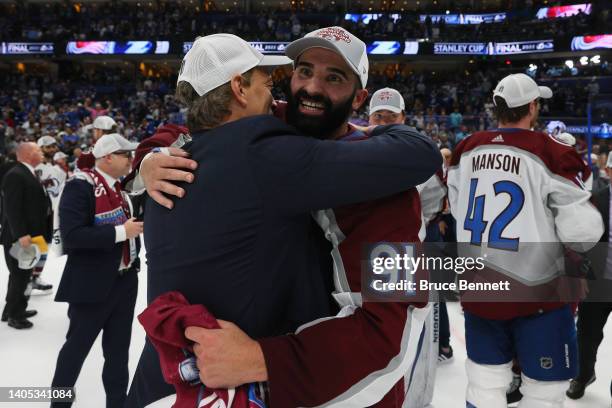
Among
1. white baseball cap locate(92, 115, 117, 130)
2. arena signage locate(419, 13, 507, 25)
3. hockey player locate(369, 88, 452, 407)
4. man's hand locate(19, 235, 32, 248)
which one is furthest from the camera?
arena signage locate(419, 13, 507, 25)

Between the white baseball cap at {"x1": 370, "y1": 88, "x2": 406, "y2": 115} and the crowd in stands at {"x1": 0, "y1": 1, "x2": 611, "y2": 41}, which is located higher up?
the crowd in stands at {"x1": 0, "y1": 1, "x2": 611, "y2": 41}

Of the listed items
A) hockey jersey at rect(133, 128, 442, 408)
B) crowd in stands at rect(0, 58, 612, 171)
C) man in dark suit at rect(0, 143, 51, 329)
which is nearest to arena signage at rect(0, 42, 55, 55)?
crowd in stands at rect(0, 58, 612, 171)

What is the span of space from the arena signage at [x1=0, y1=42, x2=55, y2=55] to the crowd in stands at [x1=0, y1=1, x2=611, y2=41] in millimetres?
365

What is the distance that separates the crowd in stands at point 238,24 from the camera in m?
25.2

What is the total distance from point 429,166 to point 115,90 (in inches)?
1128

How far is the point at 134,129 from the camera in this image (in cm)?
2002

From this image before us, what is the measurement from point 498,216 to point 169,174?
5.93ft

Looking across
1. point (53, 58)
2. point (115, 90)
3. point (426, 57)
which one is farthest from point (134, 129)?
point (426, 57)

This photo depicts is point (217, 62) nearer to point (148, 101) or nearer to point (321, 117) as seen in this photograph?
point (321, 117)

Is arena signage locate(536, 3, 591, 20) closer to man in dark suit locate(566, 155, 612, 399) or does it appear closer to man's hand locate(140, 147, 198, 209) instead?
man in dark suit locate(566, 155, 612, 399)

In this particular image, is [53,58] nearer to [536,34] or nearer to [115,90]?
[115,90]

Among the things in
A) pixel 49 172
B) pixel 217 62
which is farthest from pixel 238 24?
pixel 217 62

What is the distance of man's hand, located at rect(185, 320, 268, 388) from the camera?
1062mm

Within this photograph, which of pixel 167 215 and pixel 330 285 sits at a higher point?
pixel 167 215
